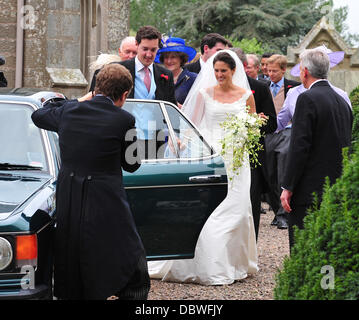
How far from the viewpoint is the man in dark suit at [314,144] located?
18.3ft

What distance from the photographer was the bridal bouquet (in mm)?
7273

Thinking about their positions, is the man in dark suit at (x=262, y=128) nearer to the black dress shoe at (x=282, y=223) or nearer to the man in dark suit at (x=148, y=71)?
the man in dark suit at (x=148, y=71)

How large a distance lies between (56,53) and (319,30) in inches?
383

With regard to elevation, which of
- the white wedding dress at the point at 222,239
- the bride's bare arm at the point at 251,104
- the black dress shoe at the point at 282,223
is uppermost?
the bride's bare arm at the point at 251,104

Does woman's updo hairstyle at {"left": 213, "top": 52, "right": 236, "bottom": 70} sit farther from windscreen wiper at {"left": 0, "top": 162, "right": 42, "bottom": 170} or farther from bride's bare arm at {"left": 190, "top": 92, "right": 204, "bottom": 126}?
windscreen wiper at {"left": 0, "top": 162, "right": 42, "bottom": 170}

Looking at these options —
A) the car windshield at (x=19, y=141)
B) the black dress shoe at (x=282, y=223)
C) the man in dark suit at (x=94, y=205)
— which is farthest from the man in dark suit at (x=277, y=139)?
the man in dark suit at (x=94, y=205)

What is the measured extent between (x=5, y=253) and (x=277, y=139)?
22.6ft

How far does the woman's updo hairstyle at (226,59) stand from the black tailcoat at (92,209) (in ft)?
10.5

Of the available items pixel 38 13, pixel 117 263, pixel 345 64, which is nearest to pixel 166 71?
pixel 117 263

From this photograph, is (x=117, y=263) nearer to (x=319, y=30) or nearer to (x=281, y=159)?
(x=281, y=159)

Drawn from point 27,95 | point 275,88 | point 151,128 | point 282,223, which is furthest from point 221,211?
point 275,88

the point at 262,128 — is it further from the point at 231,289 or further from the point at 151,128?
the point at 151,128

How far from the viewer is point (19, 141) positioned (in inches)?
219

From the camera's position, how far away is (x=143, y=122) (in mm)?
→ 6477
